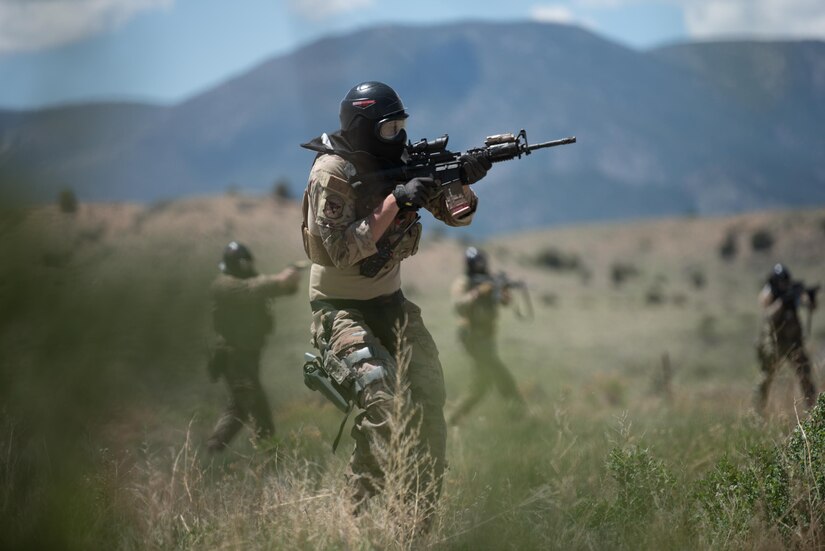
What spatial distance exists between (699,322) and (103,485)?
A: 3115 cm

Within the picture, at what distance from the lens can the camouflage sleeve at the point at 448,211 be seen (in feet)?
16.0

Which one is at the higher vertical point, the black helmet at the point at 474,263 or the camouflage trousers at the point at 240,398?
the black helmet at the point at 474,263

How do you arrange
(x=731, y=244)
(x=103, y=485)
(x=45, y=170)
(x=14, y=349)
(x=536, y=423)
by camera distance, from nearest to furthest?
(x=45, y=170) → (x=14, y=349) → (x=103, y=485) → (x=536, y=423) → (x=731, y=244)

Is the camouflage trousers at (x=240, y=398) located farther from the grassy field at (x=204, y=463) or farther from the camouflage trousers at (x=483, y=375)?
the camouflage trousers at (x=483, y=375)

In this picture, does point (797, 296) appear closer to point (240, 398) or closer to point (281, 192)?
point (240, 398)

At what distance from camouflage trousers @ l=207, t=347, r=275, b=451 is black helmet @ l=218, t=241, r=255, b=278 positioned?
634 mm

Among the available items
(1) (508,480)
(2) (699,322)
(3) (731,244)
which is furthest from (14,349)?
(3) (731,244)

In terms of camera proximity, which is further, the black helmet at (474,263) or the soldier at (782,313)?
the black helmet at (474,263)

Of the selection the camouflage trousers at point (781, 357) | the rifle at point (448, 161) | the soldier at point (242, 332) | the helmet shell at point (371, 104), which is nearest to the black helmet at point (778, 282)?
the camouflage trousers at point (781, 357)

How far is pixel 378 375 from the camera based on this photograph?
14.7 ft

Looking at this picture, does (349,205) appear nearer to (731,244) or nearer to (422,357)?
(422,357)

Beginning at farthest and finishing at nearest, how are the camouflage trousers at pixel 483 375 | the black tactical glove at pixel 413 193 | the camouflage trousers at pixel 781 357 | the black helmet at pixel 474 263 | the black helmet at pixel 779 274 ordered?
the black helmet at pixel 474 263, the black helmet at pixel 779 274, the camouflage trousers at pixel 483 375, the camouflage trousers at pixel 781 357, the black tactical glove at pixel 413 193

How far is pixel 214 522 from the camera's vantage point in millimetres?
4402

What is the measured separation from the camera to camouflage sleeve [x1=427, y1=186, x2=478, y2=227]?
4867mm
